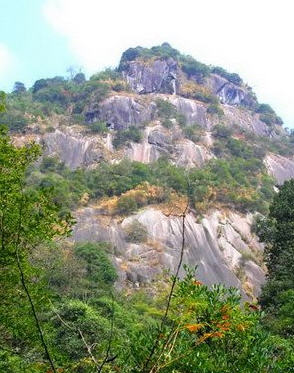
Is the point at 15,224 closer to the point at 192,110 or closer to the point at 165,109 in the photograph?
the point at 165,109

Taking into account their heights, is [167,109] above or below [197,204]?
above

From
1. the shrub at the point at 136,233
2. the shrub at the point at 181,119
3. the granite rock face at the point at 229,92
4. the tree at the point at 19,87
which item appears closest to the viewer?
the shrub at the point at 136,233

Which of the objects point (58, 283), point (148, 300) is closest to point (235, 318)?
point (58, 283)

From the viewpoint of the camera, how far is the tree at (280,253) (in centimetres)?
2090

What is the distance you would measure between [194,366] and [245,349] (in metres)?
1.28

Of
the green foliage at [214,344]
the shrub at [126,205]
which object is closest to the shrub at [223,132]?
the shrub at [126,205]

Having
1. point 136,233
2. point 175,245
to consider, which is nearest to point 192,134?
point 175,245

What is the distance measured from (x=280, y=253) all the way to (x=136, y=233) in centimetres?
2044

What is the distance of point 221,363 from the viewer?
7195 millimetres

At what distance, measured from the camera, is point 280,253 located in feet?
84.2

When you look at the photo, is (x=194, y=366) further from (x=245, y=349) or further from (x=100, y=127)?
(x=100, y=127)

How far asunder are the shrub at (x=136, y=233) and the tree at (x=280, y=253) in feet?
56.4

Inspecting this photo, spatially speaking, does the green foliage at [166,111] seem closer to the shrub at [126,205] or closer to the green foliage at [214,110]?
the green foliage at [214,110]

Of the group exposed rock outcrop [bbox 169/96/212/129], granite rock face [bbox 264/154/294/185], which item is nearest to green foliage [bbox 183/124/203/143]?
exposed rock outcrop [bbox 169/96/212/129]
